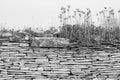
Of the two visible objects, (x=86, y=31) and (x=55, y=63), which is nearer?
(x=55, y=63)

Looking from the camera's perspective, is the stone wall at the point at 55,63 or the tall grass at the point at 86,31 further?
the tall grass at the point at 86,31

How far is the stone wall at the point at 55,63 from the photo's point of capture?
4.59 metres

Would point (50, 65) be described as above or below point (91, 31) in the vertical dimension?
below

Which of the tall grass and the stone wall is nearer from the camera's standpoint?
the stone wall

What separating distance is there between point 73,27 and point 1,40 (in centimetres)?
159

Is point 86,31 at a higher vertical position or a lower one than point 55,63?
higher

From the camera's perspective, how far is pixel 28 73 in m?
4.59

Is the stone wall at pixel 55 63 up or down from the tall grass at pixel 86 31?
down

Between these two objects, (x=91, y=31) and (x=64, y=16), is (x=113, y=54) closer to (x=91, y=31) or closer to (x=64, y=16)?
(x=91, y=31)

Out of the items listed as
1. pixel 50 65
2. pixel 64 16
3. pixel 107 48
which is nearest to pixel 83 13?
pixel 64 16

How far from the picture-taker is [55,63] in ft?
15.4

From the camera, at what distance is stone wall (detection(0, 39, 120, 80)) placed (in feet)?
15.0

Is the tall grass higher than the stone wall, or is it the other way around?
the tall grass

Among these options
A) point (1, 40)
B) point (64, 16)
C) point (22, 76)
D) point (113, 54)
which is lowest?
point (22, 76)
